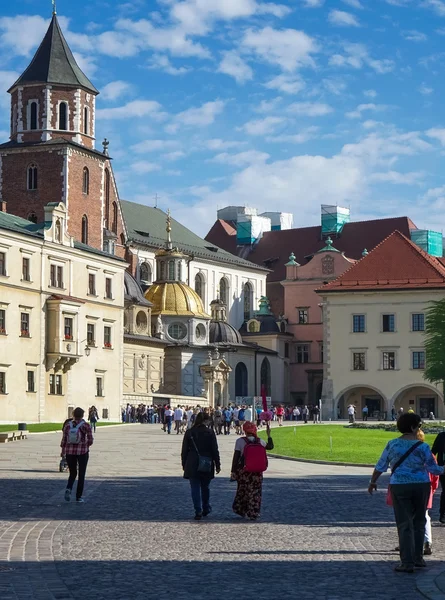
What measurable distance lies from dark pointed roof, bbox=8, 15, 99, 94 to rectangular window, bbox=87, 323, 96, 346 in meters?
19.7

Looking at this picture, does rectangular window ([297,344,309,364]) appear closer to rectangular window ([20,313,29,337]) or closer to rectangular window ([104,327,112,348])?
rectangular window ([104,327,112,348])

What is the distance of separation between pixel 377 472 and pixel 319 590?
2135 mm

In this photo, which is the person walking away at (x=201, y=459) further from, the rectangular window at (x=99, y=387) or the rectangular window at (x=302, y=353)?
the rectangular window at (x=302, y=353)

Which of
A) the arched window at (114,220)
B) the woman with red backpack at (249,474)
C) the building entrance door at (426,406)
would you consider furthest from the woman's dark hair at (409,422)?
the arched window at (114,220)

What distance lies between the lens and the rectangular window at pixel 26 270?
2731 inches

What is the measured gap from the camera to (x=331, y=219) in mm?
137625

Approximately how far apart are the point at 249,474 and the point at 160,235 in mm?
100016

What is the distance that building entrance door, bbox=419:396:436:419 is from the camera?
92250 mm

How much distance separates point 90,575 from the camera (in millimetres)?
12734

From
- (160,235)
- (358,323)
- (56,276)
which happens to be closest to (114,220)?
(160,235)

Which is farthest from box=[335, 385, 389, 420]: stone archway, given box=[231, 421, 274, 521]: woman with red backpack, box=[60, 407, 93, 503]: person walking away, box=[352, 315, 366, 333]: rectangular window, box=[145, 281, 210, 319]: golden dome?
box=[231, 421, 274, 521]: woman with red backpack

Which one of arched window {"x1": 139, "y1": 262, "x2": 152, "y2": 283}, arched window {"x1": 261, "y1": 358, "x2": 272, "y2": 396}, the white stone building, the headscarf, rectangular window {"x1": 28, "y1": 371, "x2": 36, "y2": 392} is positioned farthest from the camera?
arched window {"x1": 261, "y1": 358, "x2": 272, "y2": 396}

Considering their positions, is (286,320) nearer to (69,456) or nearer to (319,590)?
(69,456)

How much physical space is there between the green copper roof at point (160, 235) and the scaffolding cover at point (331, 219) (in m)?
12.1
